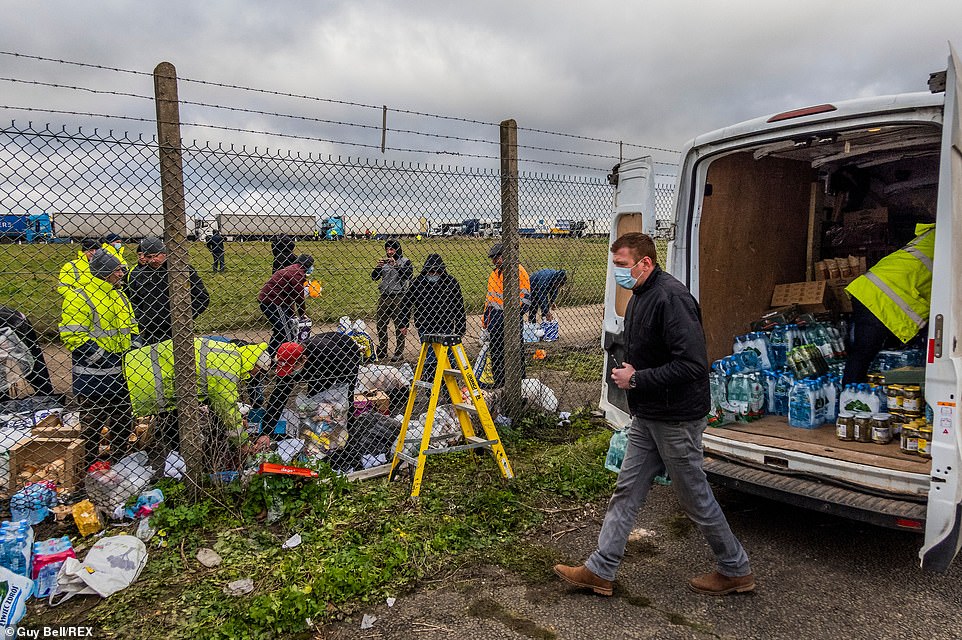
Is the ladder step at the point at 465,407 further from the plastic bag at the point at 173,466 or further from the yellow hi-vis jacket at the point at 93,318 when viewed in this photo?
the yellow hi-vis jacket at the point at 93,318

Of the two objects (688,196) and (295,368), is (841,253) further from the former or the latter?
(295,368)

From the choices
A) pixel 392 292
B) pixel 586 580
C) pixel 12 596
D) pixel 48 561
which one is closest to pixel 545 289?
pixel 392 292

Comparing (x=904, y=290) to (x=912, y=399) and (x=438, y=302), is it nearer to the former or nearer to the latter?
(x=912, y=399)

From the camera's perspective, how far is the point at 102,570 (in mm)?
3340

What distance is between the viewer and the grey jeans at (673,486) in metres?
3.26

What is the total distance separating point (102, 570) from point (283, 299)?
138 inches

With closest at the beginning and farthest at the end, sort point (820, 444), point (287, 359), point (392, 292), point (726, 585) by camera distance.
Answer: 1. point (726, 585)
2. point (820, 444)
3. point (287, 359)
4. point (392, 292)

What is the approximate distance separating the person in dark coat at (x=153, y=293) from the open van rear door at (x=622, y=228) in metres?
3.05

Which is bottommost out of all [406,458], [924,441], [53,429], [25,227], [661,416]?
[406,458]

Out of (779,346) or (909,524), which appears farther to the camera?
(779,346)

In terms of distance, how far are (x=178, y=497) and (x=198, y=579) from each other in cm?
81

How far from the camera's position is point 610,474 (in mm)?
4980

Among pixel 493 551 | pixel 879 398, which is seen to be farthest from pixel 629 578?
pixel 879 398

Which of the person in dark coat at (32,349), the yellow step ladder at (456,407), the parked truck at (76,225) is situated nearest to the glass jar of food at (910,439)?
the yellow step ladder at (456,407)
